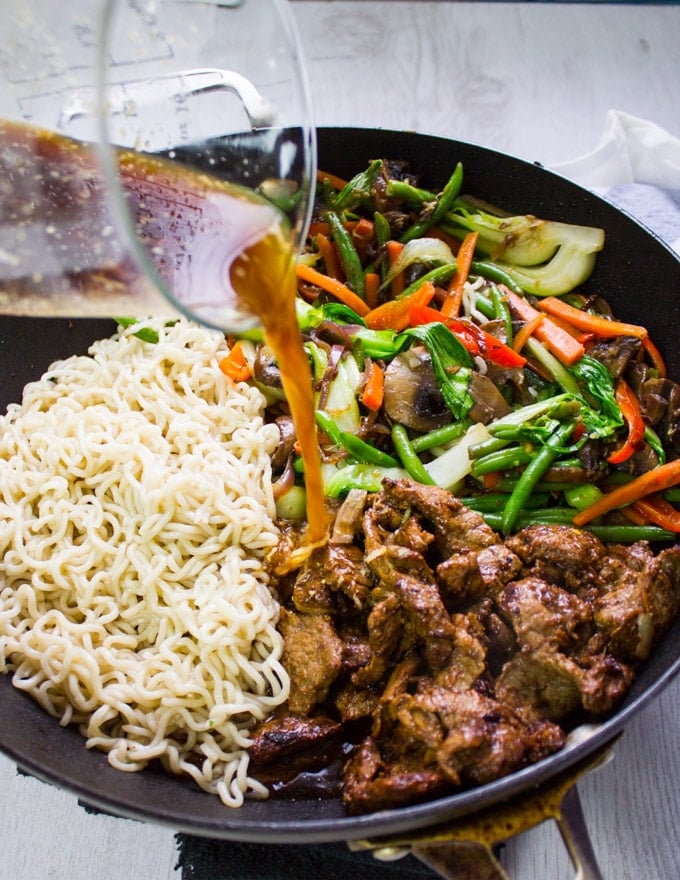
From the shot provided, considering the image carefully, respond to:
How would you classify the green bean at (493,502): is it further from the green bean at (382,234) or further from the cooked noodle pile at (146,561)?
the green bean at (382,234)

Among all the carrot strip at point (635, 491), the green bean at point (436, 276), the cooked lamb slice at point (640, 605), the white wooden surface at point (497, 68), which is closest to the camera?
the cooked lamb slice at point (640, 605)

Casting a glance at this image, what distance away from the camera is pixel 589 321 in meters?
3.58

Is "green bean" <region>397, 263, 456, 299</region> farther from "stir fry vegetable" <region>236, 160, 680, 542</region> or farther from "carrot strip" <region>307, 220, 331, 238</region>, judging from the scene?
"carrot strip" <region>307, 220, 331, 238</region>

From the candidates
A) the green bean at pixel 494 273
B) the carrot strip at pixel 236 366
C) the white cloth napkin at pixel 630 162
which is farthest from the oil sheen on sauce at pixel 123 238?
the white cloth napkin at pixel 630 162

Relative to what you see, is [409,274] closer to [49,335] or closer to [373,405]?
[373,405]

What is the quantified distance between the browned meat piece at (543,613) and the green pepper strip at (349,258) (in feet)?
5.67

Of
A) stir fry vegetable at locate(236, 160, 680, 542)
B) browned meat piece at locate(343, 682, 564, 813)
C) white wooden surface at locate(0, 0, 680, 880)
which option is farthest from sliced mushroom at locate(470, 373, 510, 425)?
white wooden surface at locate(0, 0, 680, 880)

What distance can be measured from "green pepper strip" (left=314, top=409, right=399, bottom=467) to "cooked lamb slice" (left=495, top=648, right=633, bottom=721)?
0.99 m

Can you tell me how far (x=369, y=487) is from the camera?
319 cm

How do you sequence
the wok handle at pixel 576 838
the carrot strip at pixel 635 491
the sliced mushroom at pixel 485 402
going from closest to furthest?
1. the wok handle at pixel 576 838
2. the carrot strip at pixel 635 491
3. the sliced mushroom at pixel 485 402

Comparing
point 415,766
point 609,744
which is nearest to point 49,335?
point 415,766

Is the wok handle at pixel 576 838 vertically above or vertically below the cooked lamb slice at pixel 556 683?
below

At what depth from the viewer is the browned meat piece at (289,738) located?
2.63 meters

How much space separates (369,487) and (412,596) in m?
0.68
